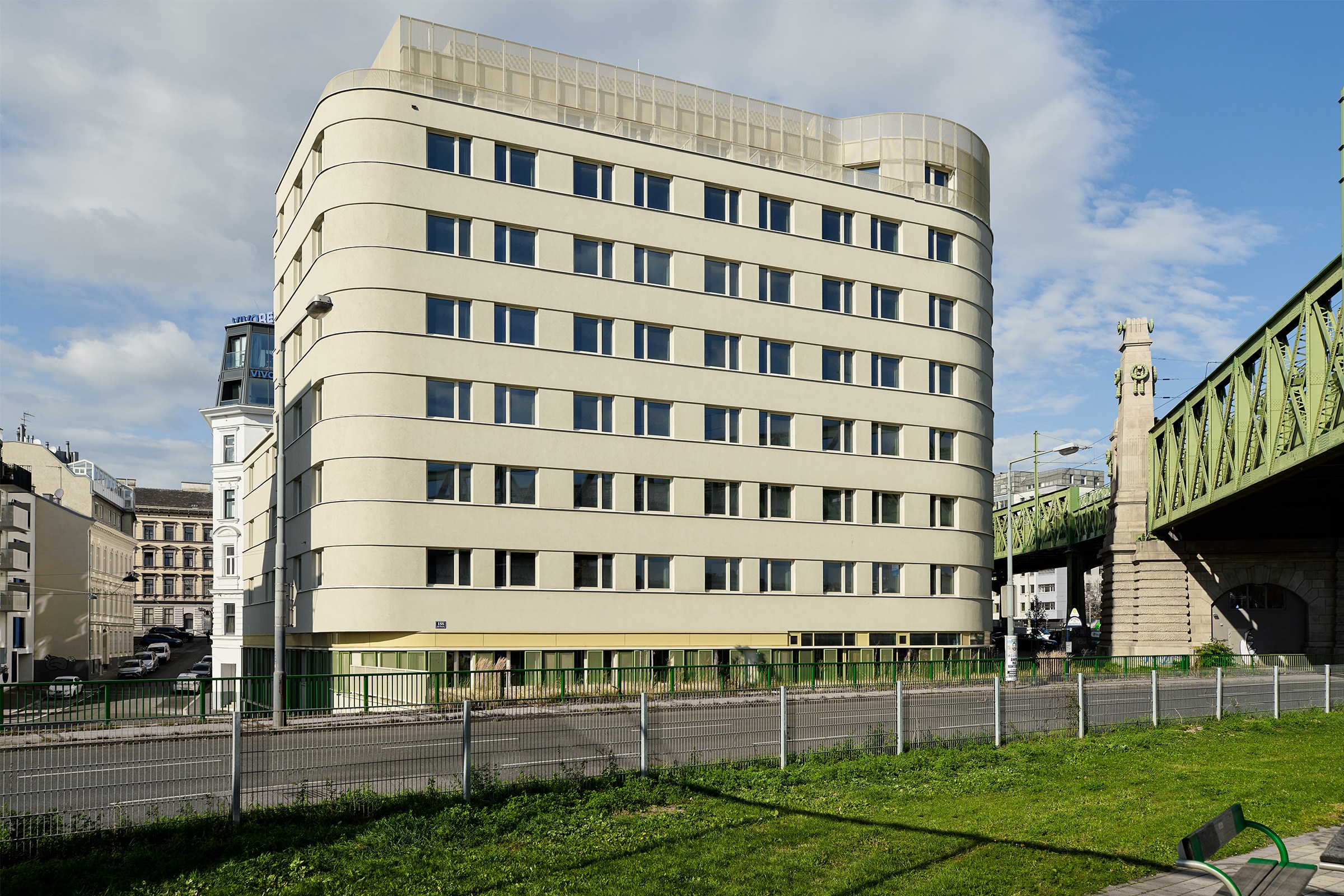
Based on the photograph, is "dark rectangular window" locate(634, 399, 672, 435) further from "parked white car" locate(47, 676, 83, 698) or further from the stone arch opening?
the stone arch opening

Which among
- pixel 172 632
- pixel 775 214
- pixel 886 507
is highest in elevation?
pixel 775 214

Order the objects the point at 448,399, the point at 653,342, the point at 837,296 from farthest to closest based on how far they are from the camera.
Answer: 1. the point at 837,296
2. the point at 653,342
3. the point at 448,399

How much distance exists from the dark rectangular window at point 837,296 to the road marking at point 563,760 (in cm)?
3419

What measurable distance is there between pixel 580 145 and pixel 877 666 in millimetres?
21948

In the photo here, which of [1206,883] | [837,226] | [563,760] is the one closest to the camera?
[1206,883]

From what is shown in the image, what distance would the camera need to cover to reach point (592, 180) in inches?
1720

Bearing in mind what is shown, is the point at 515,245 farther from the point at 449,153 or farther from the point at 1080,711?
the point at 1080,711

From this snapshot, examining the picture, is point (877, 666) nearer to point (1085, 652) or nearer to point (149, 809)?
point (149, 809)

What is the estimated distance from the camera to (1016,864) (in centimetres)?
1121

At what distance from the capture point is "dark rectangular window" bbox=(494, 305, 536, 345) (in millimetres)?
41250

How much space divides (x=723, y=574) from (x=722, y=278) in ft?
38.7

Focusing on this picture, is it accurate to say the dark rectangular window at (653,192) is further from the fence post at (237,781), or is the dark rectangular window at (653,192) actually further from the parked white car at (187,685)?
the fence post at (237,781)

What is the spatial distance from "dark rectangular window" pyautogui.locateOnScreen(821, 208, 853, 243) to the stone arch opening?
26281 millimetres

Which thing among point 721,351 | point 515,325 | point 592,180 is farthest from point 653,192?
point 515,325
